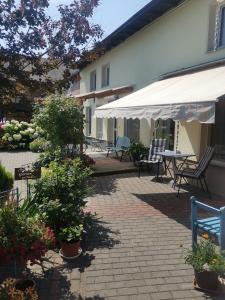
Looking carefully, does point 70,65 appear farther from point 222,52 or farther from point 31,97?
point 222,52

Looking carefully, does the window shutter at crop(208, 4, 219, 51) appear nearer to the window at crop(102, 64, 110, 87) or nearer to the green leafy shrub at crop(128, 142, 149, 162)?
the green leafy shrub at crop(128, 142, 149, 162)

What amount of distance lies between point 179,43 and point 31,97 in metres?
9.16

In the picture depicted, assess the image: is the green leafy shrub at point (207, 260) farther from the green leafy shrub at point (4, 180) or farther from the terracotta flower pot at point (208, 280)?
the green leafy shrub at point (4, 180)

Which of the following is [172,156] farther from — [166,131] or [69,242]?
[69,242]

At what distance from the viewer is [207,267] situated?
15.1ft

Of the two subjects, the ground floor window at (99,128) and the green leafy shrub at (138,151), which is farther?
the ground floor window at (99,128)

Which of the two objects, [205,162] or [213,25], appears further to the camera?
[213,25]

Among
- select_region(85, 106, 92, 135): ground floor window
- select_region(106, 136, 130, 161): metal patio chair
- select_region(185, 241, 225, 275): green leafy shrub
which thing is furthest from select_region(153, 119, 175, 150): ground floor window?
select_region(85, 106, 92, 135): ground floor window

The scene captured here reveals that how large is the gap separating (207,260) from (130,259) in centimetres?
152

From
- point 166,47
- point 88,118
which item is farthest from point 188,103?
point 88,118

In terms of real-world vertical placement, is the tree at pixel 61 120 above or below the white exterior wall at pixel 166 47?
below

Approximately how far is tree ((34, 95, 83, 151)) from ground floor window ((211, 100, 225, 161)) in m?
5.12

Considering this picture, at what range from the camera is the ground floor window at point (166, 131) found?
43.6ft

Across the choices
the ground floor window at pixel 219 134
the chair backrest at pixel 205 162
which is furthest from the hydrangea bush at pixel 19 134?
the chair backrest at pixel 205 162
